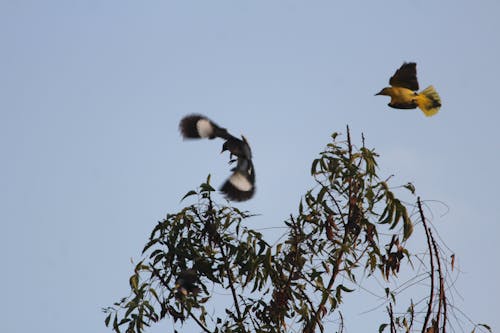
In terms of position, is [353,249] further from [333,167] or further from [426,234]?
[426,234]

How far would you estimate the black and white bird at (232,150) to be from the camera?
18.5 feet

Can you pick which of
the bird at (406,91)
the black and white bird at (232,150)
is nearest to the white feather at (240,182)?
the black and white bird at (232,150)

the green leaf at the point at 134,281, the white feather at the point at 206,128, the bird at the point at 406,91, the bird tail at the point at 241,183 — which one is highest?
the bird at the point at 406,91

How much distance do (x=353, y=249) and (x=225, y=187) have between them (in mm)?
1446

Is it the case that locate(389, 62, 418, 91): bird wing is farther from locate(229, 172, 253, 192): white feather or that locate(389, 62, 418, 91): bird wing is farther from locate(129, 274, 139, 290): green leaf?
locate(129, 274, 139, 290): green leaf

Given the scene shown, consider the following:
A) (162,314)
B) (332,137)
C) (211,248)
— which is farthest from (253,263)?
(332,137)

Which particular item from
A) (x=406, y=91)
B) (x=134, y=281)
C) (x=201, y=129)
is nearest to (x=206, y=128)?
(x=201, y=129)

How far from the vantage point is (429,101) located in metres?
6.14

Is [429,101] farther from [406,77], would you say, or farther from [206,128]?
[206,128]

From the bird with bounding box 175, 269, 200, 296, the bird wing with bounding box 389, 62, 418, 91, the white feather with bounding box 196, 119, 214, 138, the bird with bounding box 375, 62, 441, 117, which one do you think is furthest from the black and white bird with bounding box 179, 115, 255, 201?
the bird with bounding box 175, 269, 200, 296

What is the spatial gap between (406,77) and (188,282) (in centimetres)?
256

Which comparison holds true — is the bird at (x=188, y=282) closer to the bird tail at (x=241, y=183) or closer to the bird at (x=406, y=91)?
the bird tail at (x=241, y=183)

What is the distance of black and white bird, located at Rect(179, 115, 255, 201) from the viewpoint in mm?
5637

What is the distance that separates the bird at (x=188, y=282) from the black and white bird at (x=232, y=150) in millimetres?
1299
